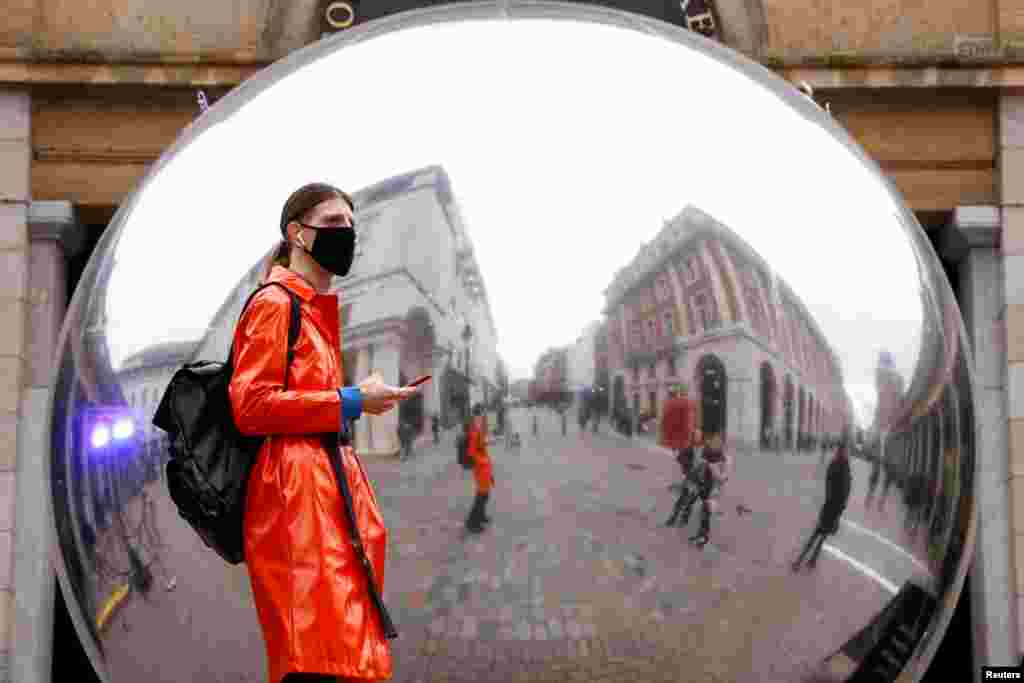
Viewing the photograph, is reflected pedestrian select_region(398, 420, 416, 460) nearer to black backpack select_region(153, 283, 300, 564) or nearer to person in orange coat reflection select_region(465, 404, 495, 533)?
person in orange coat reflection select_region(465, 404, 495, 533)

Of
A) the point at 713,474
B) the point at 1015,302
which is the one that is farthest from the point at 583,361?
the point at 1015,302

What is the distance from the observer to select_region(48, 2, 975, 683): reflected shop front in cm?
302

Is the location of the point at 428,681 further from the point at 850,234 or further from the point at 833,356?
the point at 850,234

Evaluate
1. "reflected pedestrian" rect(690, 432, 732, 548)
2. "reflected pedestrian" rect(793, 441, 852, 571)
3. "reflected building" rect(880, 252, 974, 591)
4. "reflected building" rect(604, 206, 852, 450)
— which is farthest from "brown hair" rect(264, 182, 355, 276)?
"reflected building" rect(880, 252, 974, 591)

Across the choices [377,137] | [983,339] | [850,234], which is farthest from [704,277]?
[983,339]

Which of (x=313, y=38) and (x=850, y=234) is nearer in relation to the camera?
(x=850, y=234)

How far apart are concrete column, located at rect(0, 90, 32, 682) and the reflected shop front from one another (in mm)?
5250

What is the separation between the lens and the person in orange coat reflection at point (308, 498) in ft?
9.79

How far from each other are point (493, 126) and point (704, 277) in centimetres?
46

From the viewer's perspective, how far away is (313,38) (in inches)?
360

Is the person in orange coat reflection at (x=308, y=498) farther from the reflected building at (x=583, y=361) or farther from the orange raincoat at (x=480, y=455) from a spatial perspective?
the reflected building at (x=583, y=361)

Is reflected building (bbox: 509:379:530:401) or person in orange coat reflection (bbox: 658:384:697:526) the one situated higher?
reflected building (bbox: 509:379:530:401)

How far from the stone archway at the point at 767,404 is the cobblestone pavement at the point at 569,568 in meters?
0.04

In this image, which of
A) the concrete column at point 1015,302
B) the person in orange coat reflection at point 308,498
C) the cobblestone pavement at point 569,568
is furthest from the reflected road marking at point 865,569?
the concrete column at point 1015,302
